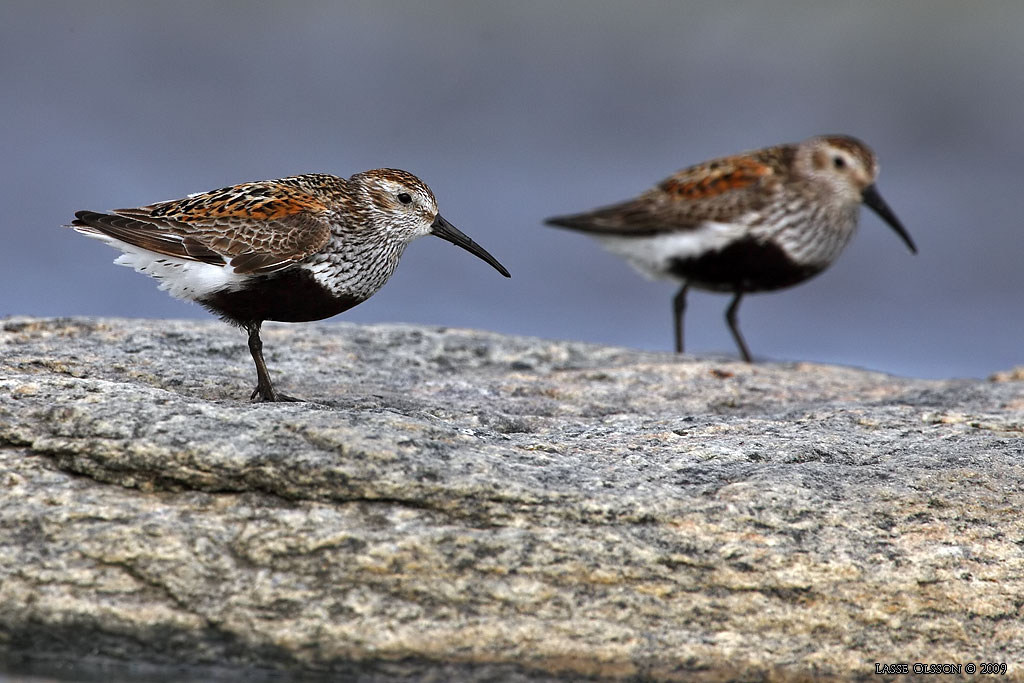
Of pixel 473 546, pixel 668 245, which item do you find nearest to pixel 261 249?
pixel 473 546

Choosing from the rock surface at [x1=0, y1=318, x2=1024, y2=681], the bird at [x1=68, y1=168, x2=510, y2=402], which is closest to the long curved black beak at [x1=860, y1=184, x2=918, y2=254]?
the rock surface at [x1=0, y1=318, x2=1024, y2=681]

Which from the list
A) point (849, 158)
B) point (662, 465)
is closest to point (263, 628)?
point (662, 465)

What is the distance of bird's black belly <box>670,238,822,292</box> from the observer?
29.9 ft

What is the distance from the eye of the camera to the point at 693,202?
365 inches

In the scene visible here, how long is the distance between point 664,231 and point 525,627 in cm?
579

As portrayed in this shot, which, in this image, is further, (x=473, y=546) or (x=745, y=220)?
(x=745, y=220)

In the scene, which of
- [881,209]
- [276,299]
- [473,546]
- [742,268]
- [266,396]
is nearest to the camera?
[473,546]

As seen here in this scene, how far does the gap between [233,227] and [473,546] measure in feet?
6.90

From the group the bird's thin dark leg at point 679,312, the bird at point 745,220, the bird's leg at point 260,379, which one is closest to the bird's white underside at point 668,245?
the bird at point 745,220

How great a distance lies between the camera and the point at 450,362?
6.50m

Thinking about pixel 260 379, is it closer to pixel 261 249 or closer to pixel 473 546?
pixel 261 249

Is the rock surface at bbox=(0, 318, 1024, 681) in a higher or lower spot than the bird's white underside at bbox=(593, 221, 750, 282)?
lower

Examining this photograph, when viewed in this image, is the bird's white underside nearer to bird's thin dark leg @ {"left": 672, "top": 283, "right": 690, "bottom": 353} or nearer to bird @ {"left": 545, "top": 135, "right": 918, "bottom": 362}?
bird @ {"left": 545, "top": 135, "right": 918, "bottom": 362}

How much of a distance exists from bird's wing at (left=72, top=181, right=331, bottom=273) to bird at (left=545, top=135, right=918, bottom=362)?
4.17 metres
